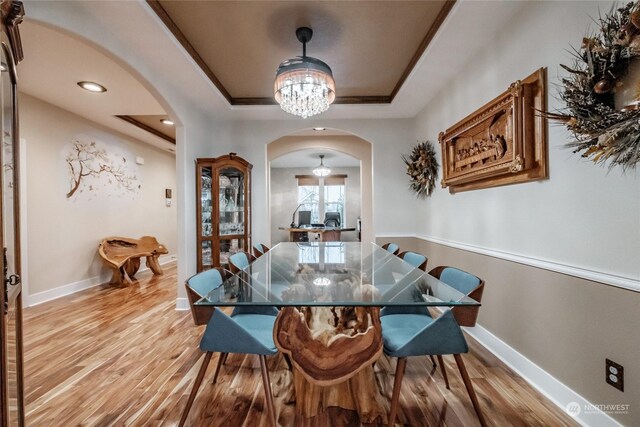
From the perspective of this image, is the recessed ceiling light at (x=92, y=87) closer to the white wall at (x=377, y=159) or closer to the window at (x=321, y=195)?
the white wall at (x=377, y=159)

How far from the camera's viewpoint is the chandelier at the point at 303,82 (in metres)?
2.26

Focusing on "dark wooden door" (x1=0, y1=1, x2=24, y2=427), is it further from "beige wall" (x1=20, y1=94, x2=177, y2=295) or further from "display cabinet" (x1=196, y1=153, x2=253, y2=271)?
"beige wall" (x1=20, y1=94, x2=177, y2=295)

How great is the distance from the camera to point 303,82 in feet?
7.42

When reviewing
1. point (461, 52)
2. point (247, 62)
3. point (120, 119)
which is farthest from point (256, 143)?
point (461, 52)

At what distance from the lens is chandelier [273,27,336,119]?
226 centimetres

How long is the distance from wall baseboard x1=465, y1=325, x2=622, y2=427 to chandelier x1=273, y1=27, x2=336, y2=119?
7.87 ft

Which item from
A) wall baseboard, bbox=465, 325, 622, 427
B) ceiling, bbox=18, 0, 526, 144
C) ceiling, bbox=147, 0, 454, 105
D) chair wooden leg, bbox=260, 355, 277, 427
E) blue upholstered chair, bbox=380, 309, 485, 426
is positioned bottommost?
wall baseboard, bbox=465, 325, 622, 427

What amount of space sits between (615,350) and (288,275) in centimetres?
168

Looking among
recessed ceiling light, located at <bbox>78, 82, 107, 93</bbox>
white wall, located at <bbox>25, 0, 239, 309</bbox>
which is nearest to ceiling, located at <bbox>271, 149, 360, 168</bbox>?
white wall, located at <bbox>25, 0, 239, 309</bbox>

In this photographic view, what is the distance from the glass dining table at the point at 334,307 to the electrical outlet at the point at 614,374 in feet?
2.48

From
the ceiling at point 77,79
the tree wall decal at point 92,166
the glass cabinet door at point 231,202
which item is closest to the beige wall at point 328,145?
the glass cabinet door at point 231,202

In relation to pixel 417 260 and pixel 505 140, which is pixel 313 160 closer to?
pixel 417 260

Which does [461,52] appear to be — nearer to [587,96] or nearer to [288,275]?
[587,96]

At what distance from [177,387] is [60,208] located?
11.7 feet
